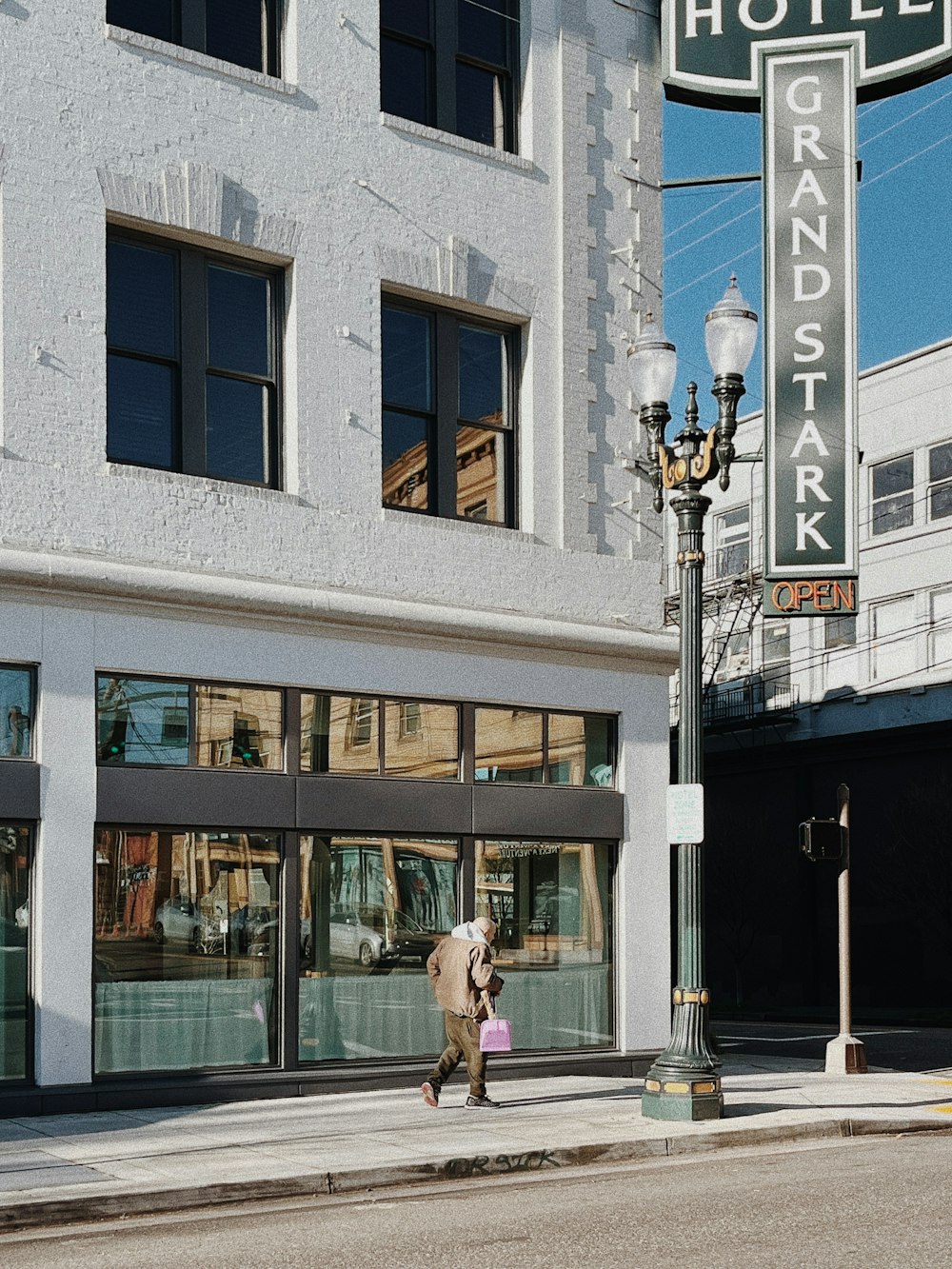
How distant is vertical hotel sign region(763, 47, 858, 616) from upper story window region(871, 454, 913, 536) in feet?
63.4

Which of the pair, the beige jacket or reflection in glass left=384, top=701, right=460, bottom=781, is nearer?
the beige jacket

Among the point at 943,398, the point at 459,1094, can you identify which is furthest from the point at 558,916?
the point at 943,398

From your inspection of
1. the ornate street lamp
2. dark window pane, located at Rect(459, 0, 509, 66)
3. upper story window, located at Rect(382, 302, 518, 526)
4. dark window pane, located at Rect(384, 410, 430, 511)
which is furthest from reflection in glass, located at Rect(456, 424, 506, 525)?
dark window pane, located at Rect(459, 0, 509, 66)

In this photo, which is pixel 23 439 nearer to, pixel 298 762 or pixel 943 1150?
pixel 298 762

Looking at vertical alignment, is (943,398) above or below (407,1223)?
above

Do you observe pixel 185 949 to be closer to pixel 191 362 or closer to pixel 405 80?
pixel 191 362

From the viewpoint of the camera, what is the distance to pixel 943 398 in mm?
35281

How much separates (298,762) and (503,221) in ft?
19.0

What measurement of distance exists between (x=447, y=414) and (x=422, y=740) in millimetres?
3197

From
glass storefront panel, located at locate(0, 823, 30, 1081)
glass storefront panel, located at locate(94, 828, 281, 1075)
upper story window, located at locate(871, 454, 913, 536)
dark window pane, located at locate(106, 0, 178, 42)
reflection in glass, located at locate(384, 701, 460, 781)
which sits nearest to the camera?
glass storefront panel, located at locate(0, 823, 30, 1081)

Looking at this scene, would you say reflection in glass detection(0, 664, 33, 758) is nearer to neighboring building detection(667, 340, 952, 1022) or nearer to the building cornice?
the building cornice

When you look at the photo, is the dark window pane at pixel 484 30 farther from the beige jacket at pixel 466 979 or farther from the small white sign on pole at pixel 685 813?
the beige jacket at pixel 466 979

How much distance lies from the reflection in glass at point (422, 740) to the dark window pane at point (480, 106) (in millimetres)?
5743

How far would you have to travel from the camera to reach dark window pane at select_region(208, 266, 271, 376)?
1495 centimetres
